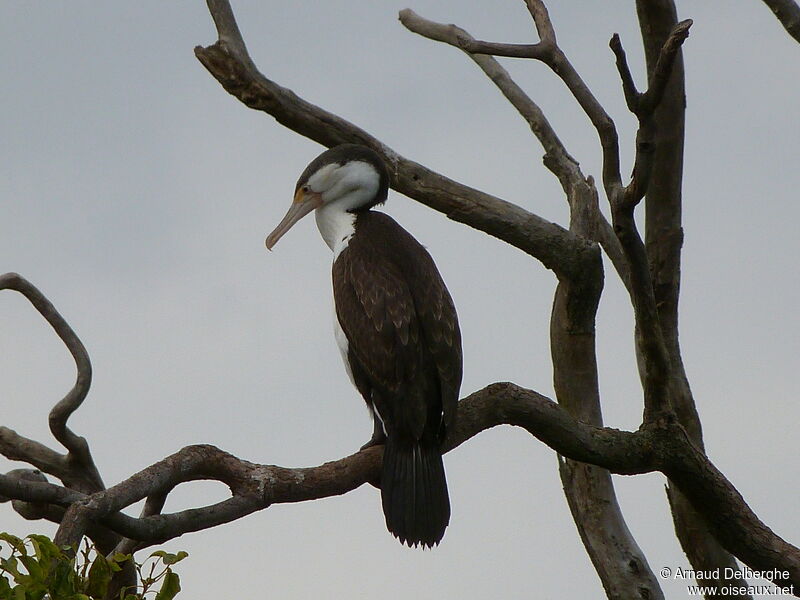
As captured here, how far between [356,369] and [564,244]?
1272mm

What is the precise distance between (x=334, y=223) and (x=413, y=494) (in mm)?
1495

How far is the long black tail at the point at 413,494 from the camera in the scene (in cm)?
405

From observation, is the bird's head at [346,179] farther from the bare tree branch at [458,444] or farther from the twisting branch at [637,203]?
the twisting branch at [637,203]

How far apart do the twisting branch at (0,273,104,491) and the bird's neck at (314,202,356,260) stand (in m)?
1.10

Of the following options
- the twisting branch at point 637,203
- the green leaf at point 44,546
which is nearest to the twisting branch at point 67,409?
the twisting branch at point 637,203

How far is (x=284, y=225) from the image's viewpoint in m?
5.29

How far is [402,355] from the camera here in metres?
4.33

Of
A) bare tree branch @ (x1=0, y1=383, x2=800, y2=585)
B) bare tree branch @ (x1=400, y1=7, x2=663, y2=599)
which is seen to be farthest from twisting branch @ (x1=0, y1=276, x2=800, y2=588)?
bare tree branch @ (x1=400, y1=7, x2=663, y2=599)

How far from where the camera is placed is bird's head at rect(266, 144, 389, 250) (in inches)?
202

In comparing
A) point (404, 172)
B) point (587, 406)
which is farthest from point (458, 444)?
point (404, 172)

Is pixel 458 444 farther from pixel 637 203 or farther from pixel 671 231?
pixel 671 231

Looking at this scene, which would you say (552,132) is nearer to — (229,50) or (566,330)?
(566,330)

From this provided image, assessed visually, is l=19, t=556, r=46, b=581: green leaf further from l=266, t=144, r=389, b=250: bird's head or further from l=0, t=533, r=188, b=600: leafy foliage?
l=266, t=144, r=389, b=250: bird's head

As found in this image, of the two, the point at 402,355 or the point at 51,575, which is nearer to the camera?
the point at 51,575
